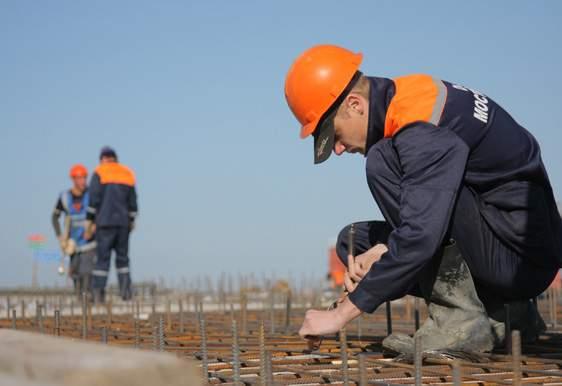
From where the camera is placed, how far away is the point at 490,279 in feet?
12.3

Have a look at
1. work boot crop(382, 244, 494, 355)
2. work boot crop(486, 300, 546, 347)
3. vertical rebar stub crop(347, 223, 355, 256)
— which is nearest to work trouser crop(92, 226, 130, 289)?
vertical rebar stub crop(347, 223, 355, 256)

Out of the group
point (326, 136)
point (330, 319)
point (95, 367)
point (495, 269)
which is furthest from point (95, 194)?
point (95, 367)

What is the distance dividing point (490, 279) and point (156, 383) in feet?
8.40

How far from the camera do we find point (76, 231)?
11.4 m

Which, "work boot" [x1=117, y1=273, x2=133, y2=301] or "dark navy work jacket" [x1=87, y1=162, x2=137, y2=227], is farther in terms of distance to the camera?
"dark navy work jacket" [x1=87, y1=162, x2=137, y2=227]

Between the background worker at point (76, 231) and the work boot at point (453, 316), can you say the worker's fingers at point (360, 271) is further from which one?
the background worker at point (76, 231)

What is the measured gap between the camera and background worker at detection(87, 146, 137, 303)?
1078 cm

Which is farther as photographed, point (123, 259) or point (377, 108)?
point (123, 259)

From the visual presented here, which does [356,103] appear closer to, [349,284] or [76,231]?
[349,284]

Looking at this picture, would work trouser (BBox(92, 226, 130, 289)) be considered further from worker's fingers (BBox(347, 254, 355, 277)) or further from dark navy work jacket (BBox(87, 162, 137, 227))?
worker's fingers (BBox(347, 254, 355, 277))

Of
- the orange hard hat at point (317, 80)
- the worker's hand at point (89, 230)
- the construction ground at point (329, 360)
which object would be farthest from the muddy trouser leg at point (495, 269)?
the worker's hand at point (89, 230)

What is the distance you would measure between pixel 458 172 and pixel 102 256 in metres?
7.81

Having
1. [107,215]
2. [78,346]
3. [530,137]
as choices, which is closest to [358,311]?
[530,137]

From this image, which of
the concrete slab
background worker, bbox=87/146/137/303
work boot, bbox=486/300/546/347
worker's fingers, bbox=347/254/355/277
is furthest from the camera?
background worker, bbox=87/146/137/303
